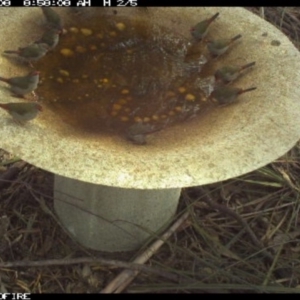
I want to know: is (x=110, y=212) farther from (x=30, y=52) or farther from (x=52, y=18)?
(x=52, y=18)

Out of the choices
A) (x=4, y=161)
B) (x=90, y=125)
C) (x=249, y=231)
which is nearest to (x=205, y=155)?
(x=90, y=125)

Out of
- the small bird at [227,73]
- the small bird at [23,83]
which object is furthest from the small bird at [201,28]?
the small bird at [23,83]

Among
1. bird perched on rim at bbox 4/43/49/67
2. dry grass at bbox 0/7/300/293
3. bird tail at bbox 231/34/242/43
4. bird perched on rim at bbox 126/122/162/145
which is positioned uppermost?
bird tail at bbox 231/34/242/43

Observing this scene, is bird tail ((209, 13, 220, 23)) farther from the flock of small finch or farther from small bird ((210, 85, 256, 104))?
small bird ((210, 85, 256, 104))

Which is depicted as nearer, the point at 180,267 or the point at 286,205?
the point at 180,267

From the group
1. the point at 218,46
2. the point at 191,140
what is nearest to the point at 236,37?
the point at 218,46

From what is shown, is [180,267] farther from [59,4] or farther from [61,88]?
[59,4]

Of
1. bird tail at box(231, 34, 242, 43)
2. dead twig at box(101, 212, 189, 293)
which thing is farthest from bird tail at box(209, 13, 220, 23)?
dead twig at box(101, 212, 189, 293)
